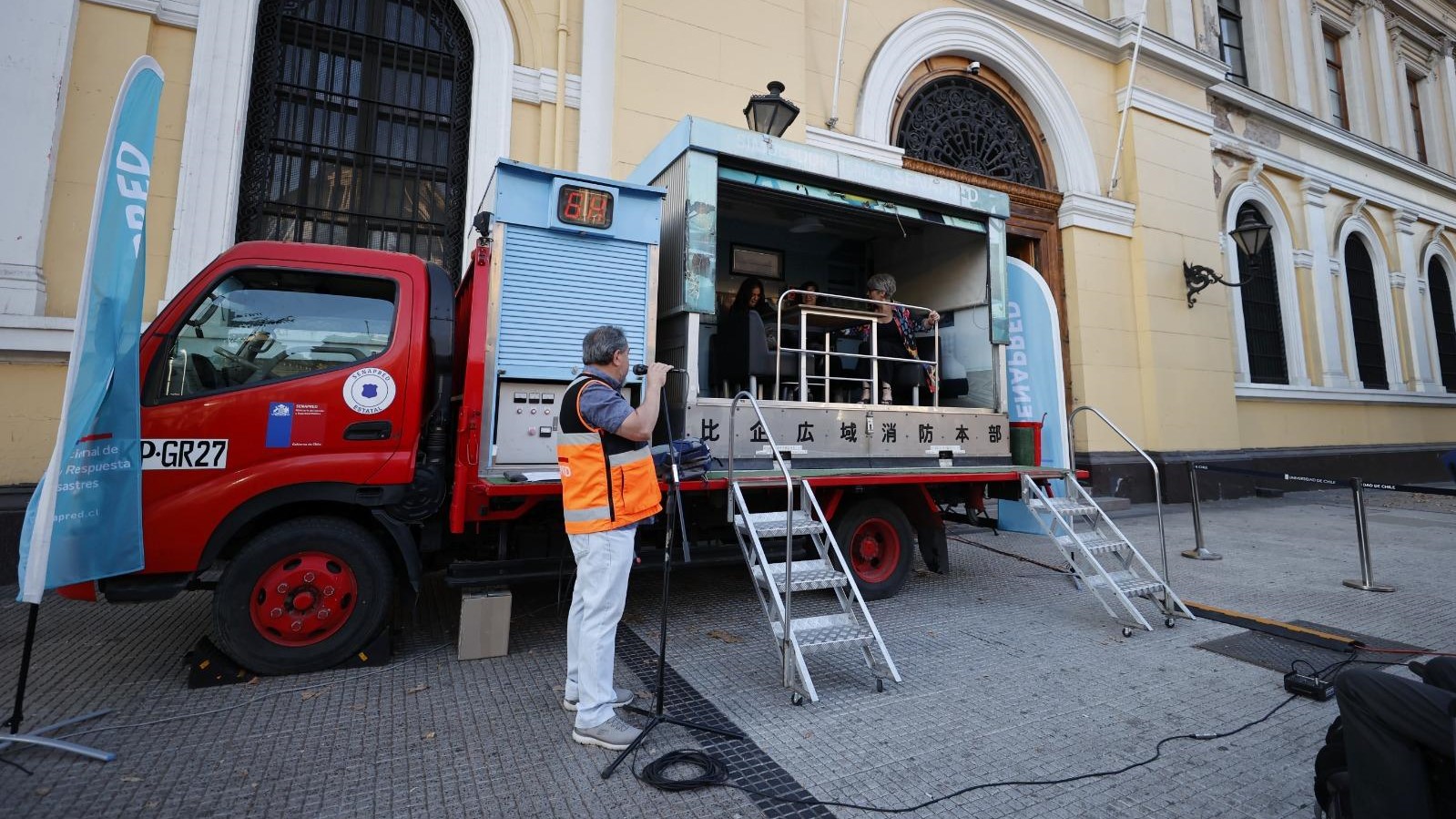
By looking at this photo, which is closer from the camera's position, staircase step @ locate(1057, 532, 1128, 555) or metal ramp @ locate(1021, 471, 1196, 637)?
metal ramp @ locate(1021, 471, 1196, 637)

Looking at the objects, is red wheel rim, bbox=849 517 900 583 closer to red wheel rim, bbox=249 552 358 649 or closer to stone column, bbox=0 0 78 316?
red wheel rim, bbox=249 552 358 649

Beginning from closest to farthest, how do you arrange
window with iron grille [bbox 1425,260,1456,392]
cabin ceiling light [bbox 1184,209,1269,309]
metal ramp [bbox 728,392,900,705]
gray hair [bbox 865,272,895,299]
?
metal ramp [bbox 728,392,900,705] < gray hair [bbox 865,272,895,299] < cabin ceiling light [bbox 1184,209,1269,309] < window with iron grille [bbox 1425,260,1456,392]

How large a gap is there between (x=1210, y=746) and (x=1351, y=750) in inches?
46.4

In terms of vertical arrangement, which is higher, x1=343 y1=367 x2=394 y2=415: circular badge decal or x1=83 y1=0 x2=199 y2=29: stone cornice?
x1=83 y1=0 x2=199 y2=29: stone cornice

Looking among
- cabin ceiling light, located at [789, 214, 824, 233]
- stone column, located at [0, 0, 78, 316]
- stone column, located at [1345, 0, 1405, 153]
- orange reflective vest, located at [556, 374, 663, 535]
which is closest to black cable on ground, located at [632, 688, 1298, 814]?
orange reflective vest, located at [556, 374, 663, 535]

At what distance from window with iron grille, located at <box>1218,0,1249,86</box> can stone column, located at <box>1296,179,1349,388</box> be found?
8.94 feet

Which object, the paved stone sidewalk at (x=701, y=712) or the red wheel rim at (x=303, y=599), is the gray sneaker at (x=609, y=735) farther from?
the red wheel rim at (x=303, y=599)

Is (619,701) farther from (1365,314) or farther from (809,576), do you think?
(1365,314)

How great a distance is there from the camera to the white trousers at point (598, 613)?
8.83 ft

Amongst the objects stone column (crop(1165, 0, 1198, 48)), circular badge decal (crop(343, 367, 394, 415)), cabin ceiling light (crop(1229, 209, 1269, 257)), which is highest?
stone column (crop(1165, 0, 1198, 48))

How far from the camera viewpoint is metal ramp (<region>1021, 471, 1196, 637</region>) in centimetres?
434

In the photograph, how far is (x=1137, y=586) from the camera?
440 centimetres

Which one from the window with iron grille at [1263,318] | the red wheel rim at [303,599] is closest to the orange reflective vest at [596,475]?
the red wheel rim at [303,599]

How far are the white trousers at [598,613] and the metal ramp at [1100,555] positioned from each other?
11.0 ft
